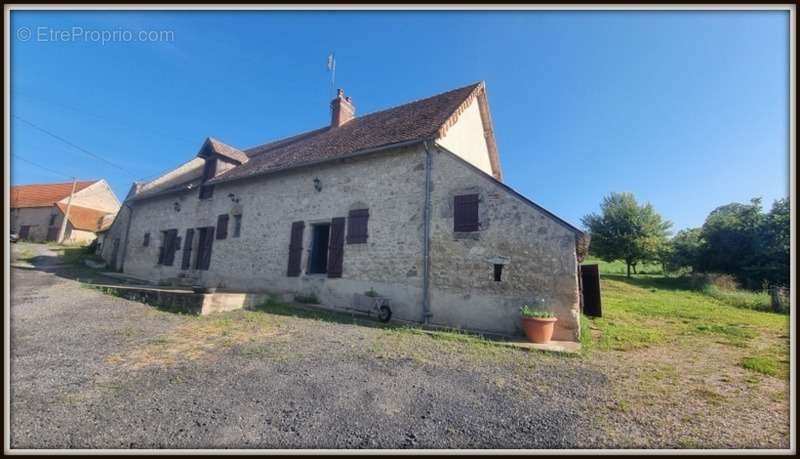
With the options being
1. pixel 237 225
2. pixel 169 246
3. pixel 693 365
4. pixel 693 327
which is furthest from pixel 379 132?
pixel 169 246

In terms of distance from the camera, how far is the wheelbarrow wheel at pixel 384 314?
760 cm

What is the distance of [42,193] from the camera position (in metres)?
30.3

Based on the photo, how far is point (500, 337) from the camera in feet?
20.6

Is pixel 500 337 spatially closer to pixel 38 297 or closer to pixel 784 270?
pixel 38 297

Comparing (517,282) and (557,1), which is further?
(517,282)

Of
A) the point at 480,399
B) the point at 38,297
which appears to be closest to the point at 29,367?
the point at 480,399

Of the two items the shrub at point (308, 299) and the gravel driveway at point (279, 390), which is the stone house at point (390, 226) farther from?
the gravel driveway at point (279, 390)

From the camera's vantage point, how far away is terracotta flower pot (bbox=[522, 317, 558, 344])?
5.84 meters

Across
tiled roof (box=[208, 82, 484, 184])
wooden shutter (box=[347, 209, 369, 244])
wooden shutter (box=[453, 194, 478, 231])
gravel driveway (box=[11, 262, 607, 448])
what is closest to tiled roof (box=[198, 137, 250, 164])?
tiled roof (box=[208, 82, 484, 184])

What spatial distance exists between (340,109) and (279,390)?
1226cm

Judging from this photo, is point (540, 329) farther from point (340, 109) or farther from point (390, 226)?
point (340, 109)

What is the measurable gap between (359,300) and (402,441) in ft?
19.2

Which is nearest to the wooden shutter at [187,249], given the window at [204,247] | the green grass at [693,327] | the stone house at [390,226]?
the stone house at [390,226]

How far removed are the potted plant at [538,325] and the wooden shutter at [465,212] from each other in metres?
2.23
